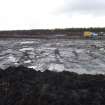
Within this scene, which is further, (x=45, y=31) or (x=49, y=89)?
(x=45, y=31)

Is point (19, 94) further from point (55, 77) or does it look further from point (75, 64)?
point (75, 64)

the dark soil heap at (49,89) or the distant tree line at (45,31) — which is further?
the distant tree line at (45,31)

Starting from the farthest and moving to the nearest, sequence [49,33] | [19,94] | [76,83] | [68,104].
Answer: [49,33] < [76,83] < [19,94] < [68,104]

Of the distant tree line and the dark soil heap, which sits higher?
the dark soil heap

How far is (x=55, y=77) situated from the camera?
28.0 ft

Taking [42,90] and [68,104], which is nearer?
[68,104]

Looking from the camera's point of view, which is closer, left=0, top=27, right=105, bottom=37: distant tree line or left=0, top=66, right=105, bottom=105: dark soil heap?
left=0, top=66, right=105, bottom=105: dark soil heap

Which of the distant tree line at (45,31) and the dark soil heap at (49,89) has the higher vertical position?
the dark soil heap at (49,89)

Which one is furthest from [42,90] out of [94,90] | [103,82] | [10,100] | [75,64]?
[75,64]

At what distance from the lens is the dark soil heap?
Result: 657 cm

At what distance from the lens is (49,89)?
23.9 feet

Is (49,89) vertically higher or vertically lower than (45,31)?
higher

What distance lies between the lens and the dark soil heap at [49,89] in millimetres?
6574

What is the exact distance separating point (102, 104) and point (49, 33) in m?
36.9
